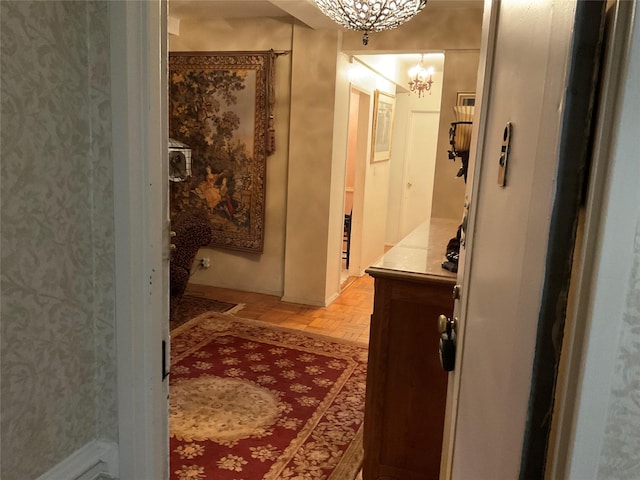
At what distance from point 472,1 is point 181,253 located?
2.81 m

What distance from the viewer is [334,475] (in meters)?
2.29

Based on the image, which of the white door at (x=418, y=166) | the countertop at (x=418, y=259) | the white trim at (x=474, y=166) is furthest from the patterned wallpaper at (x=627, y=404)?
the white door at (x=418, y=166)

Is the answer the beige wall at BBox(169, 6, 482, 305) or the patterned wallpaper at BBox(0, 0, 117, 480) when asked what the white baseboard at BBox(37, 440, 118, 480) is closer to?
the patterned wallpaper at BBox(0, 0, 117, 480)

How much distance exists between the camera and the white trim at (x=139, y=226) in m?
0.84

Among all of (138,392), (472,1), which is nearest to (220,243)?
(472,1)

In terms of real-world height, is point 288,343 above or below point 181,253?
below

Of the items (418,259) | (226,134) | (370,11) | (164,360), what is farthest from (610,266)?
(226,134)

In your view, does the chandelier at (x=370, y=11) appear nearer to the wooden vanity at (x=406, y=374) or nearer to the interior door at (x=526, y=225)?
the wooden vanity at (x=406, y=374)

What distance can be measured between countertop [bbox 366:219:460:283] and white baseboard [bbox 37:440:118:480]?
121cm

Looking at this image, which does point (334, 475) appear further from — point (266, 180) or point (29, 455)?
point (266, 180)

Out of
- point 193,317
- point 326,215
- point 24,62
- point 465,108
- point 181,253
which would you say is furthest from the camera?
point 326,215

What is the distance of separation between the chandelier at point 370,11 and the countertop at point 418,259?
45.6 inches

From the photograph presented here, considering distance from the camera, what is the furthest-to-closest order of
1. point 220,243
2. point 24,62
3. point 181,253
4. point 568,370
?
point 220,243 < point 181,253 < point 24,62 < point 568,370

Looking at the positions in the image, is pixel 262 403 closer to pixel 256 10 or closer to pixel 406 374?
pixel 406 374
